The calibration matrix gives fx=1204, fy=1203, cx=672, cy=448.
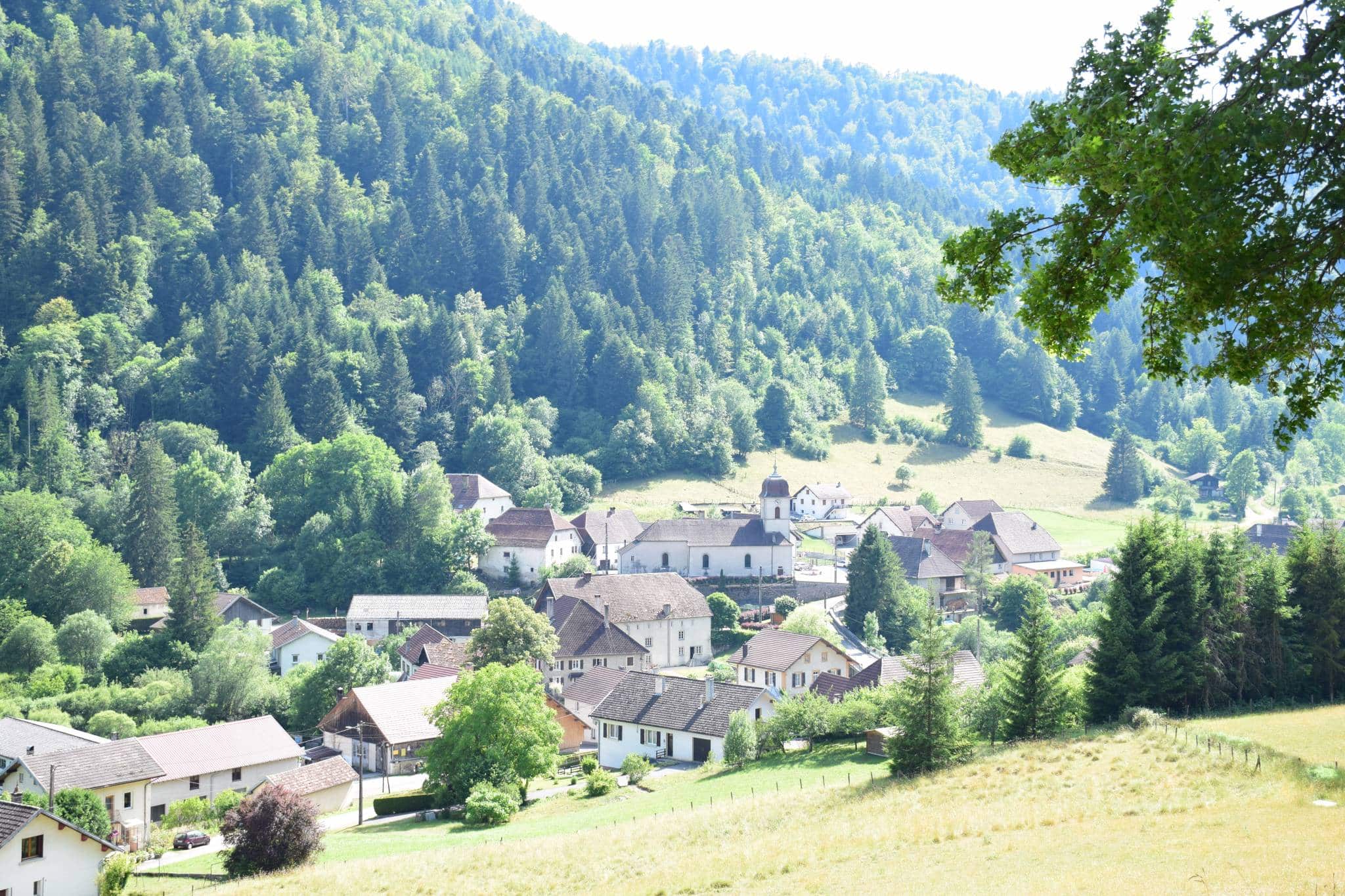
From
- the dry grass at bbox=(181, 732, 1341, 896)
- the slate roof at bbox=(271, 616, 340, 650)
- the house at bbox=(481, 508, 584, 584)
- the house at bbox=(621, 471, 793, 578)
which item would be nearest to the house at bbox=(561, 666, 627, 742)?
the slate roof at bbox=(271, 616, 340, 650)

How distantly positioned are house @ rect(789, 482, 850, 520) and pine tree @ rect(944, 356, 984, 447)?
27.8m

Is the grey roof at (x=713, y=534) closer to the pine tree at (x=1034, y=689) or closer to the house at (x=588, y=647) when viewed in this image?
the house at (x=588, y=647)

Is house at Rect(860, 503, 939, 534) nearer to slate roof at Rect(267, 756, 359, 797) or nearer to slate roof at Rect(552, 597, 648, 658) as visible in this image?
slate roof at Rect(552, 597, 648, 658)

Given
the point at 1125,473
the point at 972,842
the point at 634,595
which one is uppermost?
the point at 1125,473

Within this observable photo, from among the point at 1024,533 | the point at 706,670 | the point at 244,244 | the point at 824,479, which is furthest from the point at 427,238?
the point at 706,670

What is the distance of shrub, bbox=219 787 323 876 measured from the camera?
32.4 m

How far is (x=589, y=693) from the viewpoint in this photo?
57500mm

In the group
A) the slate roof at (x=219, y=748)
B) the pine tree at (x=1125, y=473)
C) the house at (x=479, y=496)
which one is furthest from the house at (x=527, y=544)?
the pine tree at (x=1125, y=473)

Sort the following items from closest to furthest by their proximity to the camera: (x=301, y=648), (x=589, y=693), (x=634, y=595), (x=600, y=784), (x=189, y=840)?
(x=189, y=840), (x=600, y=784), (x=589, y=693), (x=301, y=648), (x=634, y=595)

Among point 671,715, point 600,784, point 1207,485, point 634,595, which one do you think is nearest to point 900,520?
point 634,595

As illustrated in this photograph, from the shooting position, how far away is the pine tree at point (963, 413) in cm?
13250

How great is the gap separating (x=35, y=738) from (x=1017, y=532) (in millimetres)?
70906

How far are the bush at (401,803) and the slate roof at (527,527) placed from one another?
38.9 m

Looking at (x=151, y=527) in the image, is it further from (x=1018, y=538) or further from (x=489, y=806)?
(x=1018, y=538)
